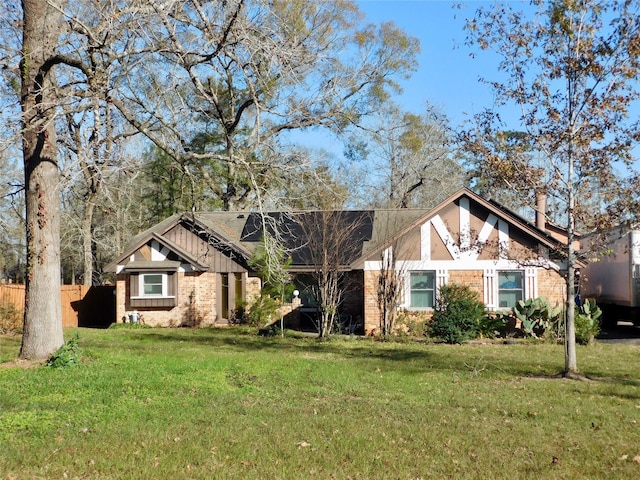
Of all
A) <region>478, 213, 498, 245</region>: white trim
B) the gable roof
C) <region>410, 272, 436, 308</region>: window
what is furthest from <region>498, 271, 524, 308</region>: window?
<region>410, 272, 436, 308</region>: window

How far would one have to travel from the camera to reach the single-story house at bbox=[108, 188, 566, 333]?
2105 cm

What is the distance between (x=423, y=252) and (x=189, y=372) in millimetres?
12022

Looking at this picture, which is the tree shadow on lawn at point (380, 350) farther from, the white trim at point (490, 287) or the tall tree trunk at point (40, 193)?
the tall tree trunk at point (40, 193)

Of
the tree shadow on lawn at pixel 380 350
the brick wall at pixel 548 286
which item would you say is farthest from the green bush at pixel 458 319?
the brick wall at pixel 548 286

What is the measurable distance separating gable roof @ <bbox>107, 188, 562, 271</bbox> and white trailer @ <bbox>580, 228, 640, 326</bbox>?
3.79 meters

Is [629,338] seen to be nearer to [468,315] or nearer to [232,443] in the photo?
[468,315]

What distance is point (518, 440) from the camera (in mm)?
7328

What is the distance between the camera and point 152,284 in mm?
24625

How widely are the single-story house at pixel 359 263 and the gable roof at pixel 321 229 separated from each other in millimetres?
45

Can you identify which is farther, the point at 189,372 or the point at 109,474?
the point at 189,372

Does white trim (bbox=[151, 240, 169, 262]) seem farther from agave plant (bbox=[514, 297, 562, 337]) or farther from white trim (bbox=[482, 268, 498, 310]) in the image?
agave plant (bbox=[514, 297, 562, 337])

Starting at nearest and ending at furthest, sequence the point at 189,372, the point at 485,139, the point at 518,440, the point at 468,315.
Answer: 1. the point at 518,440
2. the point at 189,372
3. the point at 485,139
4. the point at 468,315

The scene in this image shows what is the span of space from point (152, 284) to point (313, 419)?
17.7 meters

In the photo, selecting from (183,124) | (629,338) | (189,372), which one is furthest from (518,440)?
(629,338)
